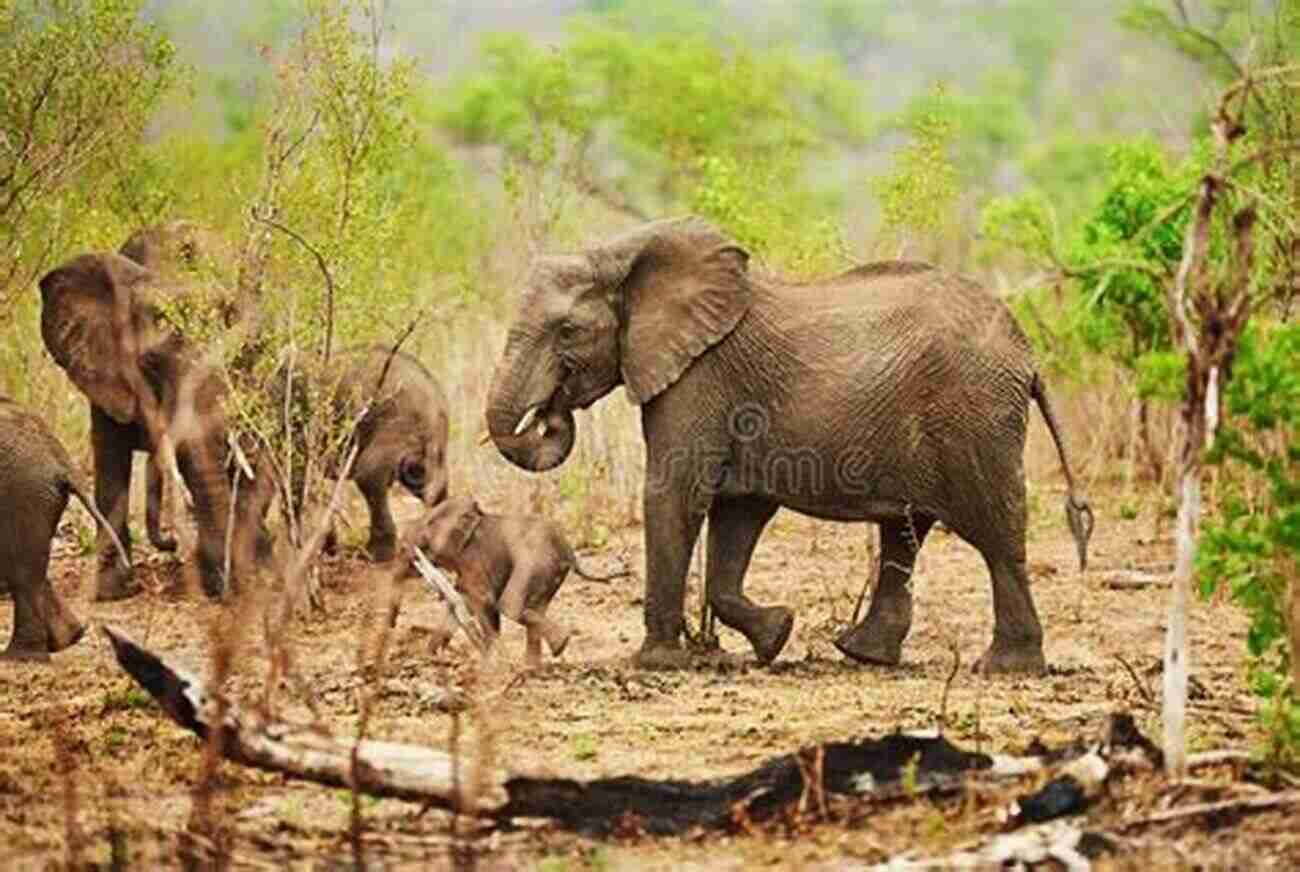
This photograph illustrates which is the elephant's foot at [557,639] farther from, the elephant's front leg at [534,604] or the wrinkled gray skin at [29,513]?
the wrinkled gray skin at [29,513]

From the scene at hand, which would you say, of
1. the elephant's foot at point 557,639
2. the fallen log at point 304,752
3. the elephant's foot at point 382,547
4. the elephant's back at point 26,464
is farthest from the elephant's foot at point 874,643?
the fallen log at point 304,752

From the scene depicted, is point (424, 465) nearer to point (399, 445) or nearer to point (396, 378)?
point (399, 445)

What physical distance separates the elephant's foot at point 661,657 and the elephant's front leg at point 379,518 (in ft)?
12.6

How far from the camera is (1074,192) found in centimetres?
5047

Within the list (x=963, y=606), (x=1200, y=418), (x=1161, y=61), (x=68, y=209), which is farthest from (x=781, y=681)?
(x=1161, y=61)

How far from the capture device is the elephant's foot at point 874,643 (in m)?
12.3

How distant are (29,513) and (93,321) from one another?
9.20 ft

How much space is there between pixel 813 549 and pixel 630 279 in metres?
4.41

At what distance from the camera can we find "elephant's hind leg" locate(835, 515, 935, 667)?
1234 centimetres

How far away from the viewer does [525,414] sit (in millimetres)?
11992

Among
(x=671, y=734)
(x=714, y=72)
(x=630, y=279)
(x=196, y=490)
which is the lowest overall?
(x=671, y=734)

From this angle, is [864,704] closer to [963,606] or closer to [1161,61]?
[963,606]

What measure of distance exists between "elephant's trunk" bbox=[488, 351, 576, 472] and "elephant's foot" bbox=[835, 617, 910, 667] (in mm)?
1581

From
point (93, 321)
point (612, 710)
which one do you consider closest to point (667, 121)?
point (93, 321)
